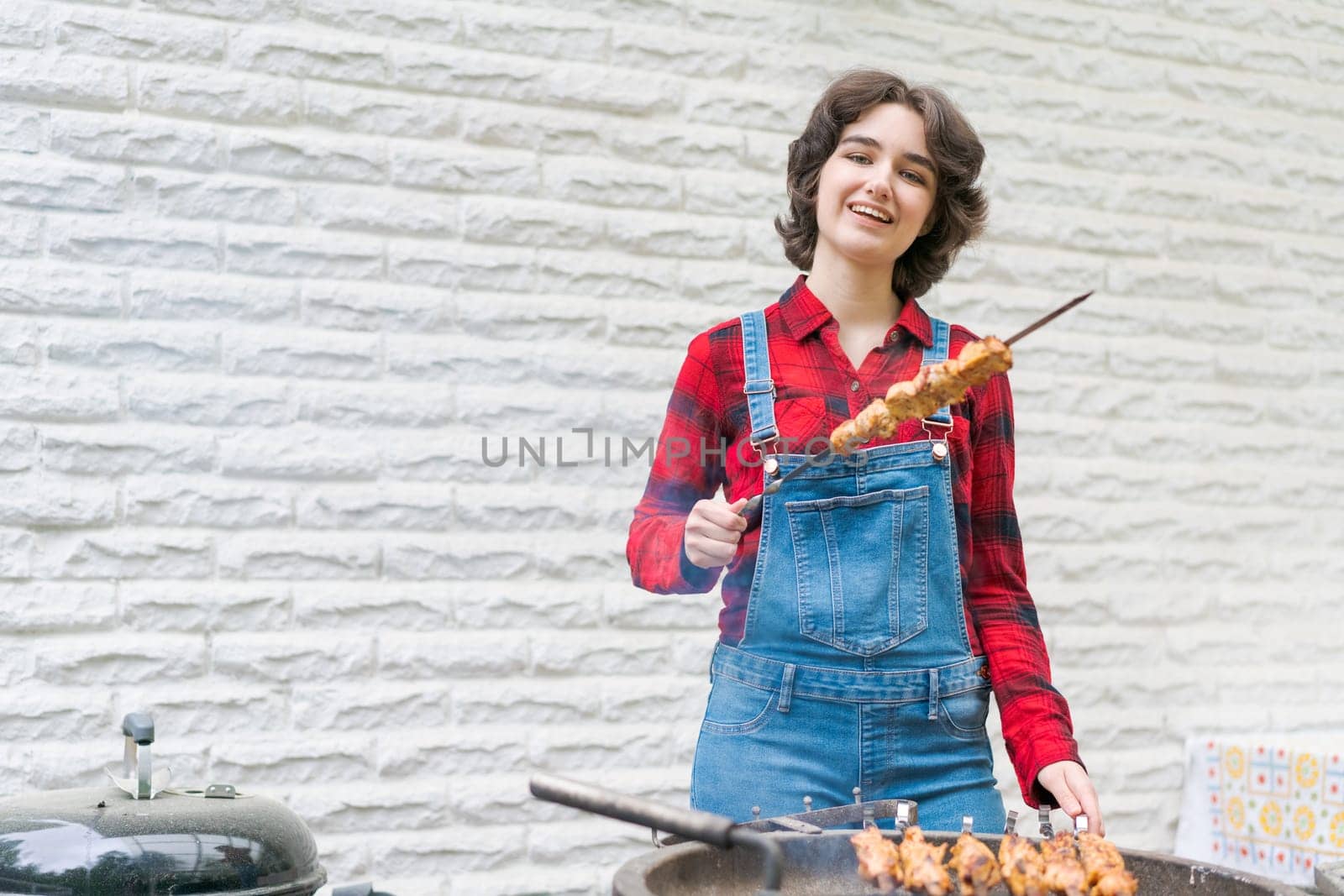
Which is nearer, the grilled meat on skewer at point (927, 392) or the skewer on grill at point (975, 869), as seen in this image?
the skewer on grill at point (975, 869)

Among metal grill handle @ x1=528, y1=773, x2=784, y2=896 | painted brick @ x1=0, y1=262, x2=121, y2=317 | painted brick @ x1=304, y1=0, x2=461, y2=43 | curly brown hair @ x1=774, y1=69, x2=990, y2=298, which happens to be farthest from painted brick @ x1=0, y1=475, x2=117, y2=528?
metal grill handle @ x1=528, y1=773, x2=784, y2=896

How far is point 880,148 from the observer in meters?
2.03

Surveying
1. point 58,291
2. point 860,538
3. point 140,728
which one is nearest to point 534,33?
point 58,291

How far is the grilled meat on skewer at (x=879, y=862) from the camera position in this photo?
139cm

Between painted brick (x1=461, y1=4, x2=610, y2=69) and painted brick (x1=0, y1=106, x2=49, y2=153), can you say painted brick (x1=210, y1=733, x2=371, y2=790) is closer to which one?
painted brick (x1=0, y1=106, x2=49, y2=153)

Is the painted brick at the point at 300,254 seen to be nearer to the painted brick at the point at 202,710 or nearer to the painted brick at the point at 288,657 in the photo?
the painted brick at the point at 288,657

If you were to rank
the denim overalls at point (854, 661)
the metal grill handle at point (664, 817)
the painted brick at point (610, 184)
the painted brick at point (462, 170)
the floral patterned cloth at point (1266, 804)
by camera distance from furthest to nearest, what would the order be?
the floral patterned cloth at point (1266, 804), the painted brick at point (610, 184), the painted brick at point (462, 170), the denim overalls at point (854, 661), the metal grill handle at point (664, 817)

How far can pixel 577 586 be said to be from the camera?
136 inches

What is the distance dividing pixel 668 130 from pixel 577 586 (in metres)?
1.22

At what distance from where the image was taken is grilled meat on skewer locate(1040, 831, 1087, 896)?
1.36 meters

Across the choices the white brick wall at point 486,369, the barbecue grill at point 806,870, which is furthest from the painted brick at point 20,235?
the barbecue grill at point 806,870

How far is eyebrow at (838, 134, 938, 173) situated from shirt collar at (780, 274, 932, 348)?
0.22 meters

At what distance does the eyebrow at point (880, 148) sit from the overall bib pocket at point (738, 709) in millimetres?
824

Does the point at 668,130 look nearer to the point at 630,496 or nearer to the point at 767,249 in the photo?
the point at 767,249
